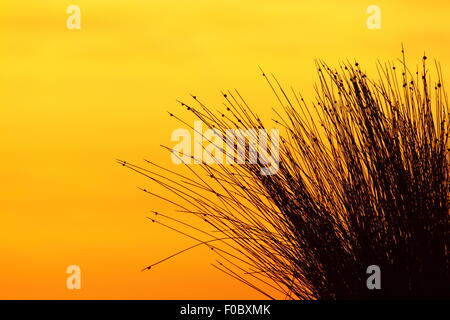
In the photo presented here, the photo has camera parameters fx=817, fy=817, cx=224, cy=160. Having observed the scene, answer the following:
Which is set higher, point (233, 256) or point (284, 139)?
point (284, 139)

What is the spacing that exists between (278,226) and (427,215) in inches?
16.9

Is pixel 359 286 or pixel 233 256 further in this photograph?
pixel 233 256

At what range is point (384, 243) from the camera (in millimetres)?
2316

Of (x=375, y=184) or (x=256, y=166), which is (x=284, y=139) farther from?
(x=375, y=184)

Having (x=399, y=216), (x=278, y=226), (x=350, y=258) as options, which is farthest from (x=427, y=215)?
(x=278, y=226)

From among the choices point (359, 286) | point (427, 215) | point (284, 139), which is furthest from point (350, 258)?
point (284, 139)

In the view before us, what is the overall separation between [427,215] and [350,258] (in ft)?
0.82

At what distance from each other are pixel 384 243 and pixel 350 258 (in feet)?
0.35

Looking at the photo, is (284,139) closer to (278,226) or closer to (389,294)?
(278,226)

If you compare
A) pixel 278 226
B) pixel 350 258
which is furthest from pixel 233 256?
pixel 350 258

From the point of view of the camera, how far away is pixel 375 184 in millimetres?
2344

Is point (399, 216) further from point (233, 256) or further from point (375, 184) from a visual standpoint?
point (233, 256)
